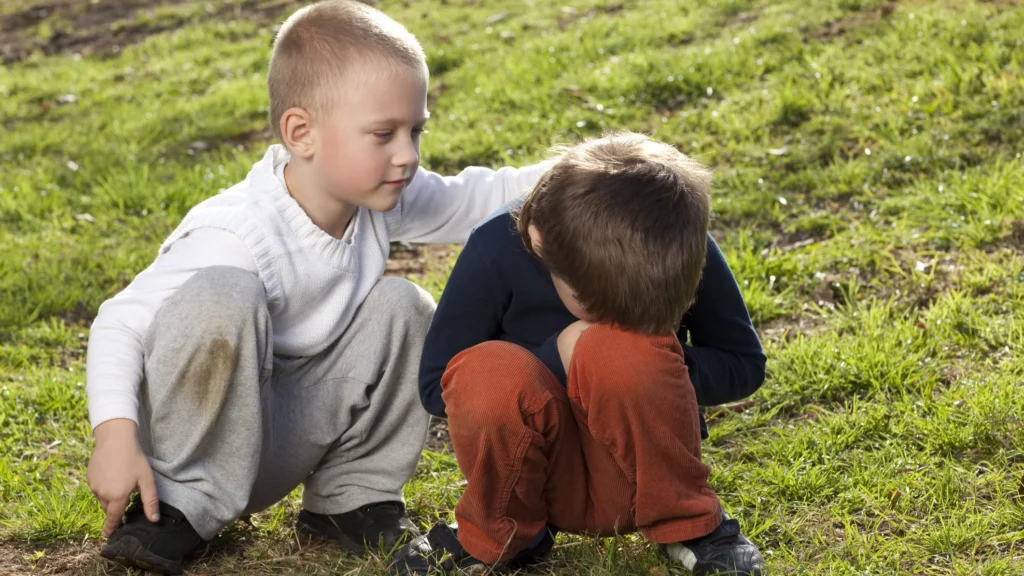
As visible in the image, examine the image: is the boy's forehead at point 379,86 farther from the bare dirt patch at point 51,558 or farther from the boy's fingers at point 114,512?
the bare dirt patch at point 51,558

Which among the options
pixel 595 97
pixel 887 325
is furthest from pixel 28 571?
pixel 595 97

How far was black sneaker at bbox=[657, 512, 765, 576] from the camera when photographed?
2150 millimetres

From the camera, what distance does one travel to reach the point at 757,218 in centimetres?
423

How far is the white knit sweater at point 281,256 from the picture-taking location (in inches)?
88.3

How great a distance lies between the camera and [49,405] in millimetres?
3334

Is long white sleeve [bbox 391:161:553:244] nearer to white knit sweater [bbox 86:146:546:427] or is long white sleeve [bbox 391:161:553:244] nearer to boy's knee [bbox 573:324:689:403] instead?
white knit sweater [bbox 86:146:546:427]

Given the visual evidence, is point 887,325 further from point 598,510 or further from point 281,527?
point 281,527

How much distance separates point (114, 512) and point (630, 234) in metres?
1.21

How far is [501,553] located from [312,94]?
44.5 inches

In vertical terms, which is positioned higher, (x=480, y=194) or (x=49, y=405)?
(x=480, y=194)

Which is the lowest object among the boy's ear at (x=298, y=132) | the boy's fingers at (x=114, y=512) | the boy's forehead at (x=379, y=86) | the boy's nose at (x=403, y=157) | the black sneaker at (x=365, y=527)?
the black sneaker at (x=365, y=527)

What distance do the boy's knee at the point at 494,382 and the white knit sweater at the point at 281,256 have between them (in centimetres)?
49

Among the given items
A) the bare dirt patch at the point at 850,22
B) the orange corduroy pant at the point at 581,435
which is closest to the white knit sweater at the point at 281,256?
the orange corduroy pant at the point at 581,435

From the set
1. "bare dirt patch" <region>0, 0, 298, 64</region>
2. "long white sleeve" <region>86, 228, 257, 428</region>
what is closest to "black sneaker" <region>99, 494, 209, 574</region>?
"long white sleeve" <region>86, 228, 257, 428</region>
